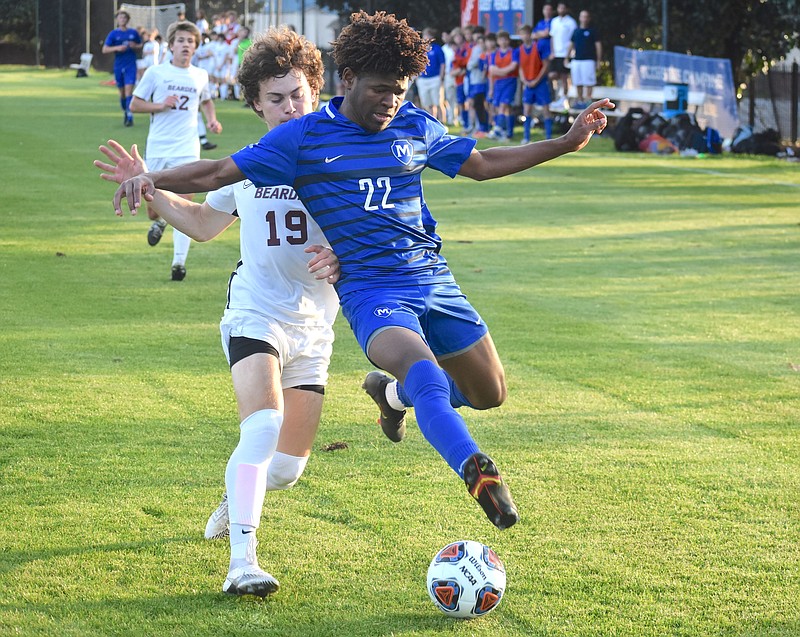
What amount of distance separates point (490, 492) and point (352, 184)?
1453 millimetres

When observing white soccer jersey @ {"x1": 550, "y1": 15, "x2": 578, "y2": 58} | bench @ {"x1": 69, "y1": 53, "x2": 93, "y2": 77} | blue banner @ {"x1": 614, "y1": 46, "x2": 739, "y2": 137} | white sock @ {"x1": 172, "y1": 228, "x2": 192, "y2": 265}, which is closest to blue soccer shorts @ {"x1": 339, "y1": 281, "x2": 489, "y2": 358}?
white sock @ {"x1": 172, "y1": 228, "x2": 192, "y2": 265}

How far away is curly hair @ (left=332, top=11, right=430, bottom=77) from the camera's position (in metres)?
4.50

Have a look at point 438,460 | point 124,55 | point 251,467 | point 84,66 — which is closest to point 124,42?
point 124,55

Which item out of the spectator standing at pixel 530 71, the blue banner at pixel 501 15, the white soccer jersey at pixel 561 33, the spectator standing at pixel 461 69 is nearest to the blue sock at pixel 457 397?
the spectator standing at pixel 530 71

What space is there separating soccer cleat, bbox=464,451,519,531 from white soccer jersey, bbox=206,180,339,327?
4.02 ft

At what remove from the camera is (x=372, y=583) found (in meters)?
4.40

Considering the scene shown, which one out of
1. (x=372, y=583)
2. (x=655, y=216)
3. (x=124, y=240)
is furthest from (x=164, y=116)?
(x=372, y=583)

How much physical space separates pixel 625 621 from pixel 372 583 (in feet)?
3.14

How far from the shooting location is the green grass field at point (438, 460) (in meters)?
4.21

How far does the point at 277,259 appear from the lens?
4.62m

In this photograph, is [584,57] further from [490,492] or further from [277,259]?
[490,492]

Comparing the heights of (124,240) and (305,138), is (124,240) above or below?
below

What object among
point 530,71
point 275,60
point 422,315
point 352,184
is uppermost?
point 530,71

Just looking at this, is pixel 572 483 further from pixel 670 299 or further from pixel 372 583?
pixel 670 299
